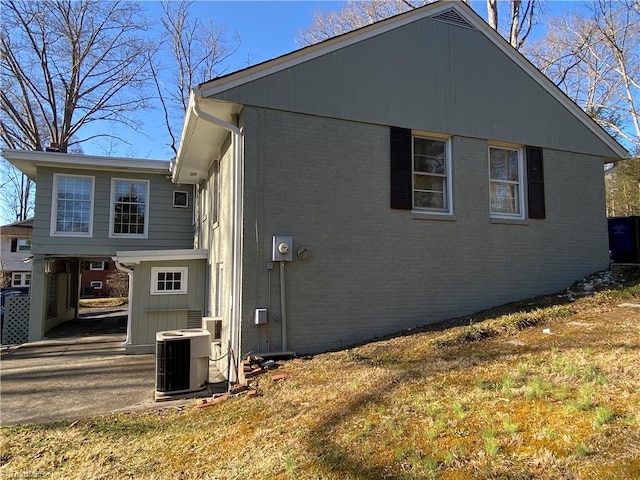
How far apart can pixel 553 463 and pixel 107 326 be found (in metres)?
14.6

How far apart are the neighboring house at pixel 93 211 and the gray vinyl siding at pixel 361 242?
253 inches

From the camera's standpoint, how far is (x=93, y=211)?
1186cm

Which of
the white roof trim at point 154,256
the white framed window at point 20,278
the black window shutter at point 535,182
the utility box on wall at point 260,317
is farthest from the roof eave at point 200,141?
the white framed window at point 20,278

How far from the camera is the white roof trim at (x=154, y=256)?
9102 millimetres

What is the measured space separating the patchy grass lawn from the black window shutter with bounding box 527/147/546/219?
11.2 ft

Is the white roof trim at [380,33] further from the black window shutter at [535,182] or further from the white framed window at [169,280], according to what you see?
the white framed window at [169,280]

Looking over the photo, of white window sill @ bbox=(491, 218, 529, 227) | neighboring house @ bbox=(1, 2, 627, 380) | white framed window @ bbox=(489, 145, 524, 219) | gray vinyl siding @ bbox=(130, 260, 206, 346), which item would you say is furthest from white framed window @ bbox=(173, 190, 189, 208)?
white window sill @ bbox=(491, 218, 529, 227)

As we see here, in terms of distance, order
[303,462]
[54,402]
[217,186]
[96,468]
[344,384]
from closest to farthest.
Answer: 1. [303,462]
2. [96,468]
3. [344,384]
4. [54,402]
5. [217,186]

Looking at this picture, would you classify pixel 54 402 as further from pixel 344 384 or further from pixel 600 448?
pixel 600 448

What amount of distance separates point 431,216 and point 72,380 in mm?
6835

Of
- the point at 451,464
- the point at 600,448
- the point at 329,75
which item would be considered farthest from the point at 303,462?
the point at 329,75

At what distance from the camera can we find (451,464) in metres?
2.87

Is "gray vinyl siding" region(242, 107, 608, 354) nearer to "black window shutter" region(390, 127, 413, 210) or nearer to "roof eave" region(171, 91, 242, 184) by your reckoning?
"black window shutter" region(390, 127, 413, 210)

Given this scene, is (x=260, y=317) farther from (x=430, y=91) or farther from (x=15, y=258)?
(x=15, y=258)
